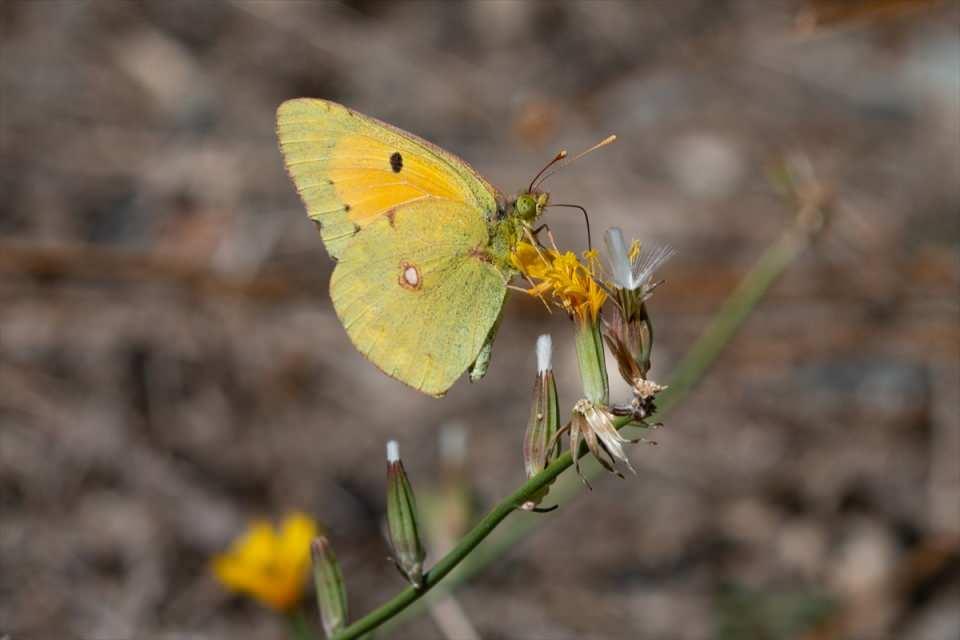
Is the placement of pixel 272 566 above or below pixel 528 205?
below

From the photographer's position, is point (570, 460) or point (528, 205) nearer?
point (570, 460)

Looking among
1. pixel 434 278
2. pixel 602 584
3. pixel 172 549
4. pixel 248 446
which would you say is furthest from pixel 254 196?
pixel 434 278

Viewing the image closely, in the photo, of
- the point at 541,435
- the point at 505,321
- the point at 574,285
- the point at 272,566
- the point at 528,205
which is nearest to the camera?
the point at 541,435

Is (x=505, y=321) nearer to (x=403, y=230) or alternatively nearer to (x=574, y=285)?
(x=403, y=230)

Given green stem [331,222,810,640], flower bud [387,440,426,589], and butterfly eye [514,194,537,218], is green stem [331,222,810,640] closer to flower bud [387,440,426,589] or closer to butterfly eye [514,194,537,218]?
flower bud [387,440,426,589]

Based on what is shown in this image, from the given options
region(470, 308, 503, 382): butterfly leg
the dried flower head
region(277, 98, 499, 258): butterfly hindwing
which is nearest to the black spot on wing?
region(277, 98, 499, 258): butterfly hindwing

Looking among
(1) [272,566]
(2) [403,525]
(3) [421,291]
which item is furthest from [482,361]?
(1) [272,566]

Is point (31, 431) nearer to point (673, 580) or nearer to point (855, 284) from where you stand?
point (673, 580)
